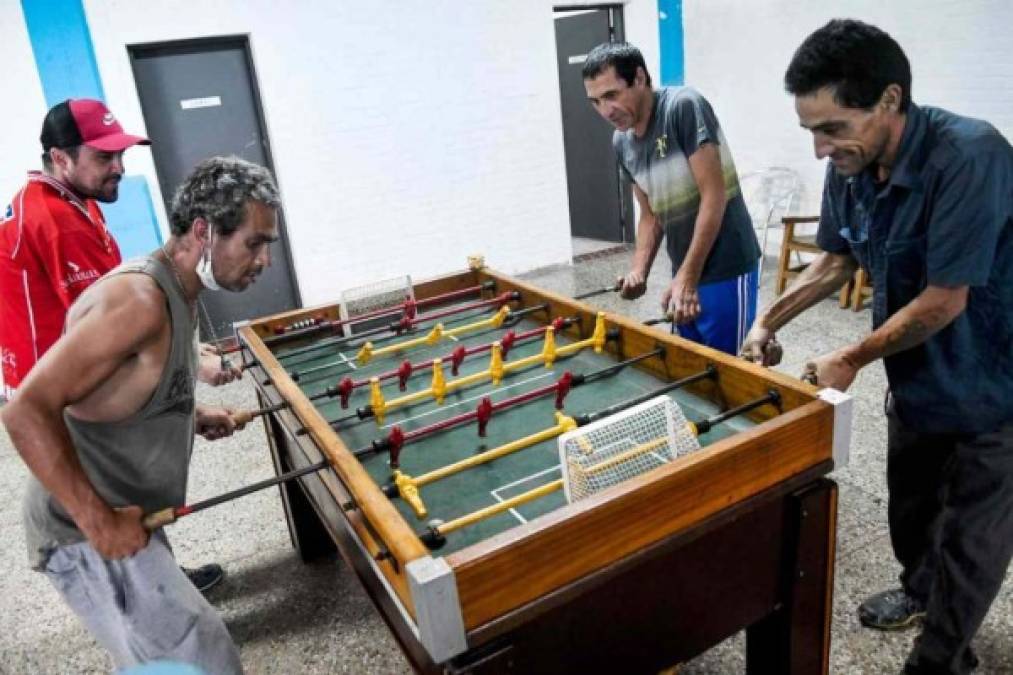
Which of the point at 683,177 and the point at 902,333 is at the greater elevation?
the point at 683,177

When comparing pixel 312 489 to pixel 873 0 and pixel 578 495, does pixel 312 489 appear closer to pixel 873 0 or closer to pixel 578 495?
pixel 578 495

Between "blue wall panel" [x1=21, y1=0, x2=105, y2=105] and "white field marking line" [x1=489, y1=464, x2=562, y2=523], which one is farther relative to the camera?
"blue wall panel" [x1=21, y1=0, x2=105, y2=105]

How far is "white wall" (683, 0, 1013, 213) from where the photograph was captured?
4145 millimetres

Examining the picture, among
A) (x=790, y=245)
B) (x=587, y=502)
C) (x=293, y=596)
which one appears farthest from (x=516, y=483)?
(x=790, y=245)

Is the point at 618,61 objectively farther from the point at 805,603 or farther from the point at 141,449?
the point at 141,449

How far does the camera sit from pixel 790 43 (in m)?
5.32

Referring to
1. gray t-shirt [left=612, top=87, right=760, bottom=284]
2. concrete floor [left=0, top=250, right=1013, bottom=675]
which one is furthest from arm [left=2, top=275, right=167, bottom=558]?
gray t-shirt [left=612, top=87, right=760, bottom=284]

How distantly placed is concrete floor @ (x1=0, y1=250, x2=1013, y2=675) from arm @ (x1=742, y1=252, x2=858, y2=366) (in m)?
0.84

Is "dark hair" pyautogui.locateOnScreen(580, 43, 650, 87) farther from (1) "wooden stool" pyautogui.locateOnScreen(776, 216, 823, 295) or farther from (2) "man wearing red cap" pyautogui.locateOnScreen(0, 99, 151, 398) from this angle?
(1) "wooden stool" pyautogui.locateOnScreen(776, 216, 823, 295)

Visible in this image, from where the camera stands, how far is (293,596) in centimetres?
239

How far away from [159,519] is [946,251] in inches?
64.8

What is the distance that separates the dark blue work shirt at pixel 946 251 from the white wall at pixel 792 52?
349cm

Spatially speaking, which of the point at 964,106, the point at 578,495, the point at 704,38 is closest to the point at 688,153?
the point at 578,495

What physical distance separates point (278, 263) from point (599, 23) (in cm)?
374
